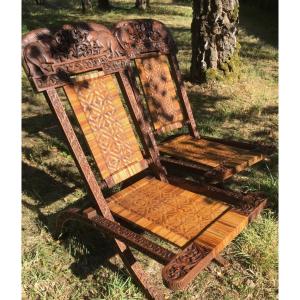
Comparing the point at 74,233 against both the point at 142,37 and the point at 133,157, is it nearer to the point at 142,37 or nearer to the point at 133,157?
the point at 133,157

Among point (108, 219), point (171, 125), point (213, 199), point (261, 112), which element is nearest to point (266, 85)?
point (261, 112)

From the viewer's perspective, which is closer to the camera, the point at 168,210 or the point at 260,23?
the point at 168,210

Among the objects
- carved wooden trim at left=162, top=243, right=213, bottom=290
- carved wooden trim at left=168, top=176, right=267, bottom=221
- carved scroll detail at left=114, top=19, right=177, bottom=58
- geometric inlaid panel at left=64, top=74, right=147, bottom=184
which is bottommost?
carved wooden trim at left=168, top=176, right=267, bottom=221

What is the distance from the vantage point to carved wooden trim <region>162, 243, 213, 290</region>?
1.85 m

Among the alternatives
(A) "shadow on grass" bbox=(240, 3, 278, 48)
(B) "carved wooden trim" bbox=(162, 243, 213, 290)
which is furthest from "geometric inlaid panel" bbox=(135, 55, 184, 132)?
(A) "shadow on grass" bbox=(240, 3, 278, 48)

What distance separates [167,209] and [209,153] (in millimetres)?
977

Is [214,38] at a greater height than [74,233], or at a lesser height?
greater

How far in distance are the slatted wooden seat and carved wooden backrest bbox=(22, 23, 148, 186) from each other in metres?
0.35

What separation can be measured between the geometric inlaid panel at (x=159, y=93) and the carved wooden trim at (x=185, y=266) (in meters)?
1.79

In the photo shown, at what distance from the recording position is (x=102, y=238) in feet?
11.0

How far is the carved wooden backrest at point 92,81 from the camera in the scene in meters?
2.50

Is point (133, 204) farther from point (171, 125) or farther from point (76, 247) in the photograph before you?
point (171, 125)

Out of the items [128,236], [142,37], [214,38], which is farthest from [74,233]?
[214,38]

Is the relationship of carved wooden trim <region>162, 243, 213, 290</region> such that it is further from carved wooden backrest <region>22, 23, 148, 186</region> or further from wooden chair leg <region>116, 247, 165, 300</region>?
carved wooden backrest <region>22, 23, 148, 186</region>
